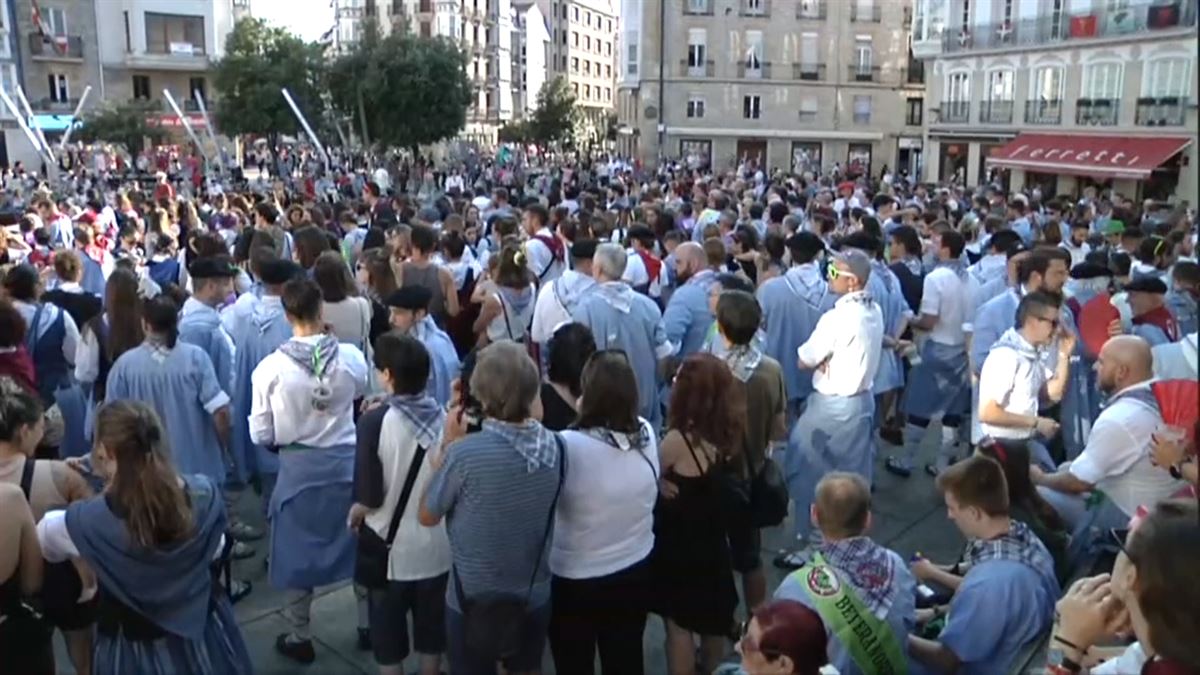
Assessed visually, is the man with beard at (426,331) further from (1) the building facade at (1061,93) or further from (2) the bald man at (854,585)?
(1) the building facade at (1061,93)

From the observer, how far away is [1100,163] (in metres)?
28.6

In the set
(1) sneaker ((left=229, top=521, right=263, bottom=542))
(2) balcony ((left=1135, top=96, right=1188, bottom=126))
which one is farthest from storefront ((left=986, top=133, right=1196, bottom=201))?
(1) sneaker ((left=229, top=521, right=263, bottom=542))

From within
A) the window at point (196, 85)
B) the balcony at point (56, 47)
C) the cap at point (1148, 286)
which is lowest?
the cap at point (1148, 286)

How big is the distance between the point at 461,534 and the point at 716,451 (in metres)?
1.06

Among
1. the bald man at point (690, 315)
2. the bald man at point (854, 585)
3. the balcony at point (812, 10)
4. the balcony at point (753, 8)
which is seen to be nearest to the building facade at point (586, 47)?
the balcony at point (753, 8)

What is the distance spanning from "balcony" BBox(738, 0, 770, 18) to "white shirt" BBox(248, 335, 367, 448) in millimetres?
46822

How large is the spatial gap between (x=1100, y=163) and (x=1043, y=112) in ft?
18.0

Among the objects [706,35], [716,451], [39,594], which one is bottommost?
[39,594]

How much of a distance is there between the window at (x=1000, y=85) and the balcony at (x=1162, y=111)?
23.0 ft

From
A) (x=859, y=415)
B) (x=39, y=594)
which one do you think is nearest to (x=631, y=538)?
(x=39, y=594)

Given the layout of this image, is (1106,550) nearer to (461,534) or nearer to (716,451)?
(716,451)

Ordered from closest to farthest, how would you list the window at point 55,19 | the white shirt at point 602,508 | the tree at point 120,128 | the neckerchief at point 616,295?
the white shirt at point 602,508 → the neckerchief at point 616,295 → the tree at point 120,128 → the window at point 55,19

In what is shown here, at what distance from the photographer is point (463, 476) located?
130 inches

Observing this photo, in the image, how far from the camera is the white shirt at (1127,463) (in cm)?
379
